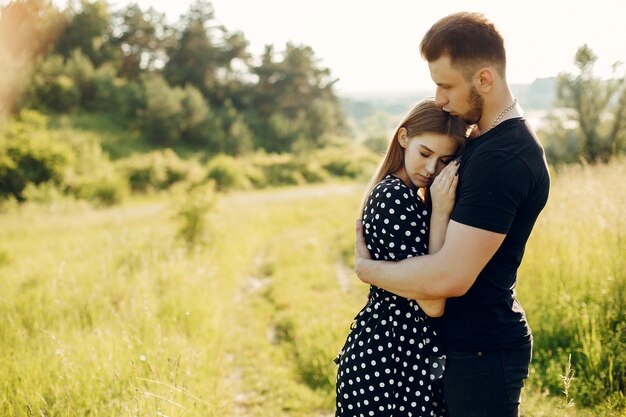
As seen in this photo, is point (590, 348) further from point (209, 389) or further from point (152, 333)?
point (152, 333)

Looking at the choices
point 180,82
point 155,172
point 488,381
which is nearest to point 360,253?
point 488,381

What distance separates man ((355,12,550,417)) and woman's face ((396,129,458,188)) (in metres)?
0.16

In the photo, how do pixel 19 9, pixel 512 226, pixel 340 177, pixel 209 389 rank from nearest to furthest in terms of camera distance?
pixel 512 226, pixel 209 389, pixel 340 177, pixel 19 9

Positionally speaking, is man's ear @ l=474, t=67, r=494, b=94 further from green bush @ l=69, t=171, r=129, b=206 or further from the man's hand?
green bush @ l=69, t=171, r=129, b=206

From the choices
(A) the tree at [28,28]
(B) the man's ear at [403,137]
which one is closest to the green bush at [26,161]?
(A) the tree at [28,28]

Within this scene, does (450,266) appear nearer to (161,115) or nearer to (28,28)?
(161,115)

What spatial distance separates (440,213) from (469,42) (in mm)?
722

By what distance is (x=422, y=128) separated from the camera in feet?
7.08

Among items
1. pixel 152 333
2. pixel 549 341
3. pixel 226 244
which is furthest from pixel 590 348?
pixel 226 244

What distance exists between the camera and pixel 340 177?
3288cm

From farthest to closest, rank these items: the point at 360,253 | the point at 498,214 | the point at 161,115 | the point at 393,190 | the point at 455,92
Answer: the point at 161,115 → the point at 360,253 → the point at 393,190 → the point at 455,92 → the point at 498,214

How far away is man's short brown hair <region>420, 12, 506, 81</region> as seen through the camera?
5.94ft

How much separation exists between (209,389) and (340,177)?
96.7ft

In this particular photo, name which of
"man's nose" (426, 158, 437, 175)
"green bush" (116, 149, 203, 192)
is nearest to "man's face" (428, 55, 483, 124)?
"man's nose" (426, 158, 437, 175)
